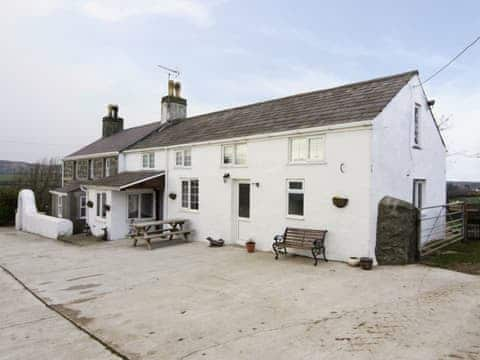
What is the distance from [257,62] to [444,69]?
30.6ft

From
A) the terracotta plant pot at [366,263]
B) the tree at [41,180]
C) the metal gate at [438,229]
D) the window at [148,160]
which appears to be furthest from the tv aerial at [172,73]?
the terracotta plant pot at [366,263]

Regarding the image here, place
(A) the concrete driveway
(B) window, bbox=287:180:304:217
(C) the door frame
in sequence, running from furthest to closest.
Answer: (C) the door frame, (B) window, bbox=287:180:304:217, (A) the concrete driveway

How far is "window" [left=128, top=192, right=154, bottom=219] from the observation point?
15.8 m

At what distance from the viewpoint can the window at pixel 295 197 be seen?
10.3 m

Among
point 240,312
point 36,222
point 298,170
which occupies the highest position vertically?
point 298,170

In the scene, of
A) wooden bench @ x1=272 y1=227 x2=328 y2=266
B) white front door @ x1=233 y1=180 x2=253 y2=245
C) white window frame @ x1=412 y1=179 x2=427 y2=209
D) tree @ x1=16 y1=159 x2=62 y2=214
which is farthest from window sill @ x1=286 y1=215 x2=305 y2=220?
tree @ x1=16 y1=159 x2=62 y2=214

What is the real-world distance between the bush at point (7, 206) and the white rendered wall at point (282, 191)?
1561 cm

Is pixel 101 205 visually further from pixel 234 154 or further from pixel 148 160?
pixel 234 154

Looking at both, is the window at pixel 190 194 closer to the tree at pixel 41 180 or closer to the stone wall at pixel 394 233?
the stone wall at pixel 394 233

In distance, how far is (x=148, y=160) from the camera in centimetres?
1734

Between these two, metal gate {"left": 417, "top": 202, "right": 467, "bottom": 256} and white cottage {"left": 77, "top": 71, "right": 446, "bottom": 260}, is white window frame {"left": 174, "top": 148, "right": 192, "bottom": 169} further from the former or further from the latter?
metal gate {"left": 417, "top": 202, "right": 467, "bottom": 256}

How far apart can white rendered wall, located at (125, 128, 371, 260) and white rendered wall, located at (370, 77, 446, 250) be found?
433mm

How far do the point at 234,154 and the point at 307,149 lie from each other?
3.47m

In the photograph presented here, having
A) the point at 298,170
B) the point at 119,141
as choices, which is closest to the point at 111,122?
the point at 119,141
